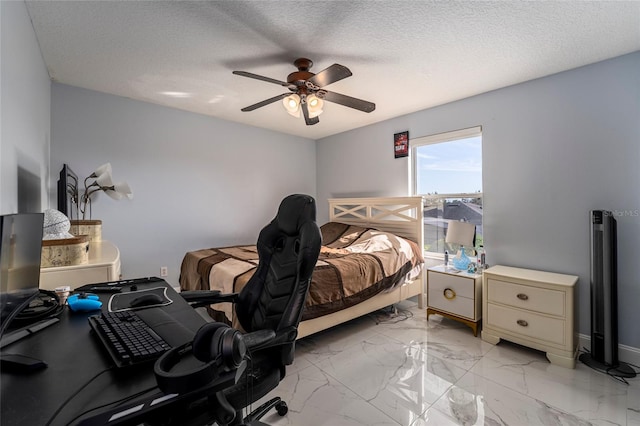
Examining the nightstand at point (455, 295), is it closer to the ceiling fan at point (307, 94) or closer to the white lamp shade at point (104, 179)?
the ceiling fan at point (307, 94)

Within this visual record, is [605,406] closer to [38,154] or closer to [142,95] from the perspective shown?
[38,154]

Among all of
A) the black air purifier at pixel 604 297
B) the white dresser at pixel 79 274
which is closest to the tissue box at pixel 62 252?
the white dresser at pixel 79 274

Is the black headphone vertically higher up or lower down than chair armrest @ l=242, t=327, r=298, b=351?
higher up

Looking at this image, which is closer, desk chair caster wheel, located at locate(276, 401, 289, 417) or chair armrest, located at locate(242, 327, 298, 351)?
chair armrest, located at locate(242, 327, 298, 351)

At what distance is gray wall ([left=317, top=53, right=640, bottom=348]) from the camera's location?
7.45ft

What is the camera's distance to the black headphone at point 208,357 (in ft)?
2.10

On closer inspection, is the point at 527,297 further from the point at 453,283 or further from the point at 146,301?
the point at 146,301

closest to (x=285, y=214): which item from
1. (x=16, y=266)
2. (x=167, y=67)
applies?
(x=16, y=266)

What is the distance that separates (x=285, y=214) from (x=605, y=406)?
7.52ft

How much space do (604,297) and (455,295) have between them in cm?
108

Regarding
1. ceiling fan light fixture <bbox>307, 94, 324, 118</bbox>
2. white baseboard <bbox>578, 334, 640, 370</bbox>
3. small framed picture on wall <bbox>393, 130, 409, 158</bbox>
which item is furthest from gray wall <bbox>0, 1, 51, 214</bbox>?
white baseboard <bbox>578, 334, 640, 370</bbox>

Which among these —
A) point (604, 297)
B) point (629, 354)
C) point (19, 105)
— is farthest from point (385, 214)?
point (19, 105)

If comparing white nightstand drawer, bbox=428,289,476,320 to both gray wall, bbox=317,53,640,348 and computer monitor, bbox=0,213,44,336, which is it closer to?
gray wall, bbox=317,53,640,348

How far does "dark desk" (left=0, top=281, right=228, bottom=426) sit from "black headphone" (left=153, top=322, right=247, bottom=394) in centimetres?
6
